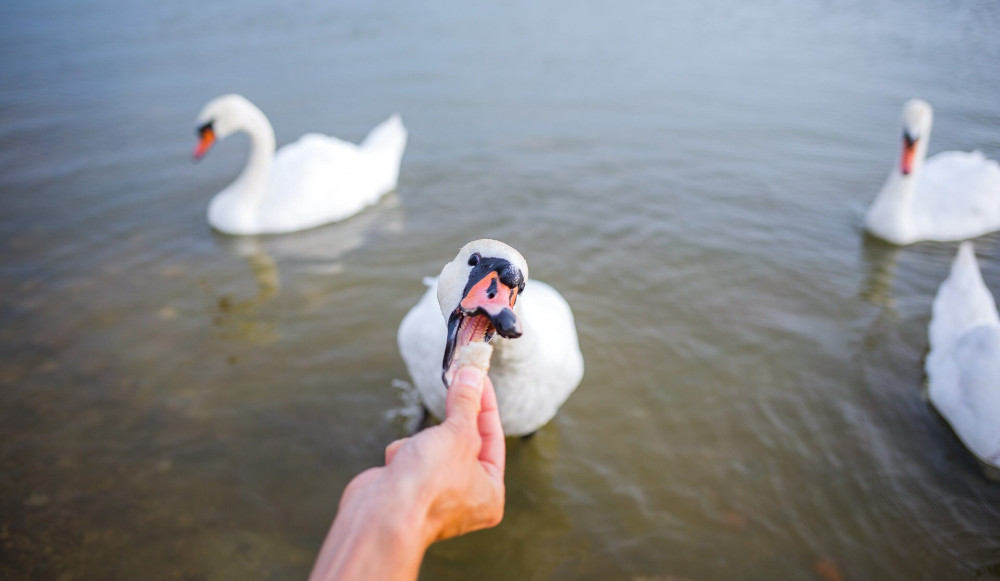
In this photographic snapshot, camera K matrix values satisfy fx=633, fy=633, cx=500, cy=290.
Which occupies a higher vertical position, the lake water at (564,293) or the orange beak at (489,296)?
the orange beak at (489,296)

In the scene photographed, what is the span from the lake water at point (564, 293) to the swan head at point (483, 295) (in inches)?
70.6

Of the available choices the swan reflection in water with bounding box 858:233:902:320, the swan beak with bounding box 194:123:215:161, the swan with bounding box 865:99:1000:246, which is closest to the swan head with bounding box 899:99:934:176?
the swan with bounding box 865:99:1000:246

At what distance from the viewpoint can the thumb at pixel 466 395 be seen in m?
2.00

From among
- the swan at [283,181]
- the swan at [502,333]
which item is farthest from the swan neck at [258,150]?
the swan at [502,333]

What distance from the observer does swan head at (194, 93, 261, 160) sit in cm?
765

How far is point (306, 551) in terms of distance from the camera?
373 centimetres

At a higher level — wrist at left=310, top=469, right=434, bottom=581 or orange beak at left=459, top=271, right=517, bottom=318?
orange beak at left=459, top=271, right=517, bottom=318

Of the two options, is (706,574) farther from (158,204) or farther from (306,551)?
(158,204)

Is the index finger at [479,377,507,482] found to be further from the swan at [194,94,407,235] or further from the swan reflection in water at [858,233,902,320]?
the swan at [194,94,407,235]

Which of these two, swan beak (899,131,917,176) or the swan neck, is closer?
swan beak (899,131,917,176)

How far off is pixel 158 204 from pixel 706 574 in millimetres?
7496

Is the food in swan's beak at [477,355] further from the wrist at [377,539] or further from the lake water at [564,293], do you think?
the lake water at [564,293]

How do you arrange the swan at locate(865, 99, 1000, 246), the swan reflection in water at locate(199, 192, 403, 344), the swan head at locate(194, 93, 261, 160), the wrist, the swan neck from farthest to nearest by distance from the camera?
1. the swan neck
2. the swan head at locate(194, 93, 261, 160)
3. the swan at locate(865, 99, 1000, 246)
4. the swan reflection in water at locate(199, 192, 403, 344)
5. the wrist

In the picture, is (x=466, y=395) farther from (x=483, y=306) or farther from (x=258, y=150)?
(x=258, y=150)
